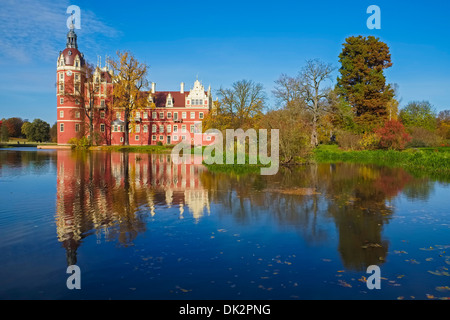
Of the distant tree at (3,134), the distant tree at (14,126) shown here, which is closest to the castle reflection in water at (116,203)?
the distant tree at (3,134)

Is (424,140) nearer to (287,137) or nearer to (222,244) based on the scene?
(287,137)

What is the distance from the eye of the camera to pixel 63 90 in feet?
198

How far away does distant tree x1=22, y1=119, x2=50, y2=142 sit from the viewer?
3930 inches

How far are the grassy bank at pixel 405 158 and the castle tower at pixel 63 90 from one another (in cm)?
4380

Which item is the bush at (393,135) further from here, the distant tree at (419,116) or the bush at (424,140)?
the distant tree at (419,116)

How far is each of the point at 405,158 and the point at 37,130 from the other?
99.2 m

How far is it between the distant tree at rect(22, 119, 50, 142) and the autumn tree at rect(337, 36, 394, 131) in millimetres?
87737

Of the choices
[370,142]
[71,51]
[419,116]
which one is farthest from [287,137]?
[71,51]

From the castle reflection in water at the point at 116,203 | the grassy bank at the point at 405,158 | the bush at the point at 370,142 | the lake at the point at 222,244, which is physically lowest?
the lake at the point at 222,244

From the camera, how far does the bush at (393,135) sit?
38531 millimetres

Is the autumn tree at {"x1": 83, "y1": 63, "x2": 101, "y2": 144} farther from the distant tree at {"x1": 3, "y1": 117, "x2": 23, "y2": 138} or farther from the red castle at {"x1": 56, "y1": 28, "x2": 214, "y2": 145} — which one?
the distant tree at {"x1": 3, "y1": 117, "x2": 23, "y2": 138}

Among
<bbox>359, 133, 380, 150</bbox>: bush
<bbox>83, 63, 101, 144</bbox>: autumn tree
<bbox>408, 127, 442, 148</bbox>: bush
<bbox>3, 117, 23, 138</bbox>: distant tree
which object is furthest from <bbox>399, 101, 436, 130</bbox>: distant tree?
<bbox>3, 117, 23, 138</bbox>: distant tree
